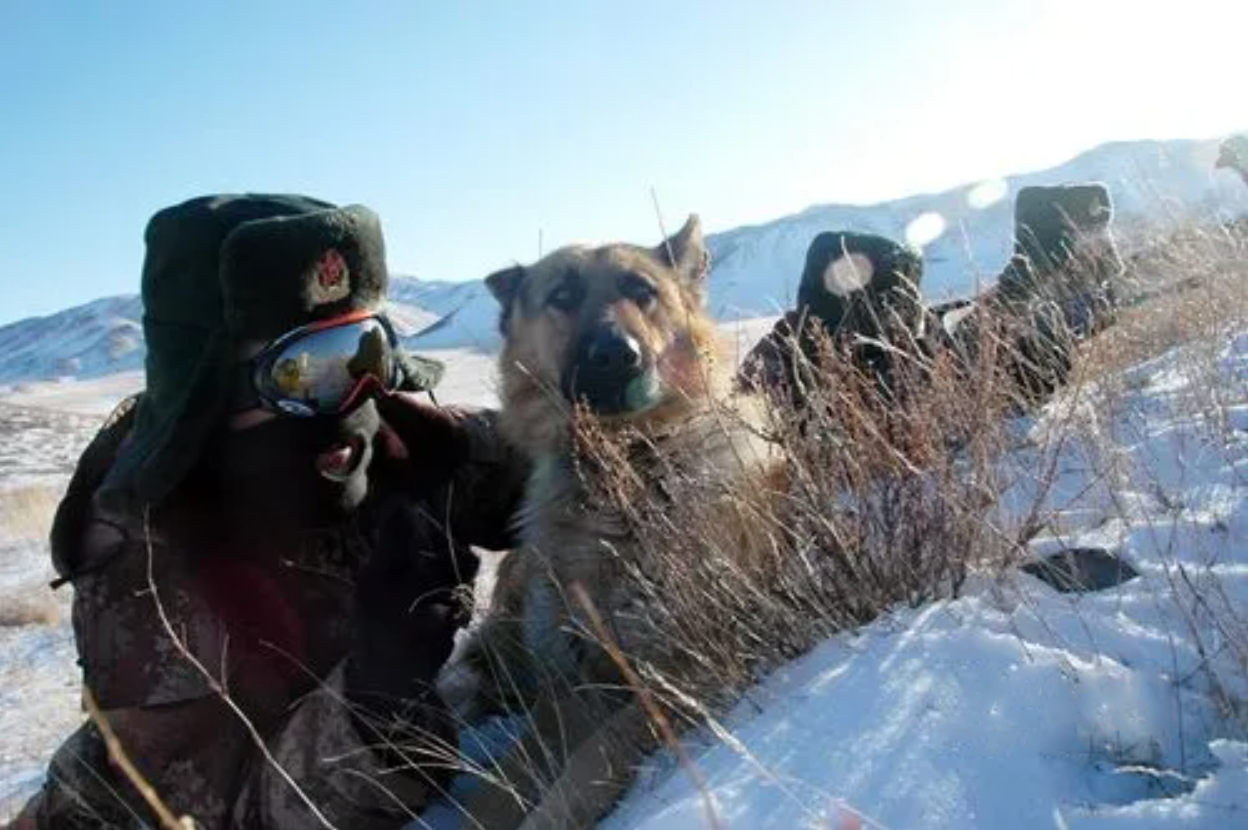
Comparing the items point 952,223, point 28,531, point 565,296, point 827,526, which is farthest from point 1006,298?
point 28,531

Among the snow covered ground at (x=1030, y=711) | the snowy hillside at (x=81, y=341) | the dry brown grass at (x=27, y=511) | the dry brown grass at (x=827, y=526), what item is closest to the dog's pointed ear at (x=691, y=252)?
the dry brown grass at (x=827, y=526)

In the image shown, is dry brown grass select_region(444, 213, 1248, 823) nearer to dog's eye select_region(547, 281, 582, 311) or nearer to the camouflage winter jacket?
the camouflage winter jacket

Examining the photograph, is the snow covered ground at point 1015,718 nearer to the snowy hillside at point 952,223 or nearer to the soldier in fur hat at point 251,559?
the soldier in fur hat at point 251,559

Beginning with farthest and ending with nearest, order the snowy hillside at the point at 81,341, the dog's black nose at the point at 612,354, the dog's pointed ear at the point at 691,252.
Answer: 1. the snowy hillside at the point at 81,341
2. the dog's pointed ear at the point at 691,252
3. the dog's black nose at the point at 612,354

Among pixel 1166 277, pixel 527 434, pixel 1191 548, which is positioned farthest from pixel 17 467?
pixel 1191 548

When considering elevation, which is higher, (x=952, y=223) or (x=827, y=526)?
(x=952, y=223)

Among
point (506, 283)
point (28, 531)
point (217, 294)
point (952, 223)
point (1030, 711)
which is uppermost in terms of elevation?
point (217, 294)

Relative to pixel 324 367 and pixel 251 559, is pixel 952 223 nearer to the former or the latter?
pixel 324 367

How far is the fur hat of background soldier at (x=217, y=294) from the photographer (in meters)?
2.55

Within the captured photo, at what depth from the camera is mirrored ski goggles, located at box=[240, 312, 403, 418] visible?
263 centimetres

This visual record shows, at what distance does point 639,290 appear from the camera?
4.34m

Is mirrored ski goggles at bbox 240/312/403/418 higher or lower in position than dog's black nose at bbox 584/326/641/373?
higher

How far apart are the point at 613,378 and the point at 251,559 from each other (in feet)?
4.56

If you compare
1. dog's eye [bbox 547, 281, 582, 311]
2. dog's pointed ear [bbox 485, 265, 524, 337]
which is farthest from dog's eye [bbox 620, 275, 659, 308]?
dog's pointed ear [bbox 485, 265, 524, 337]
